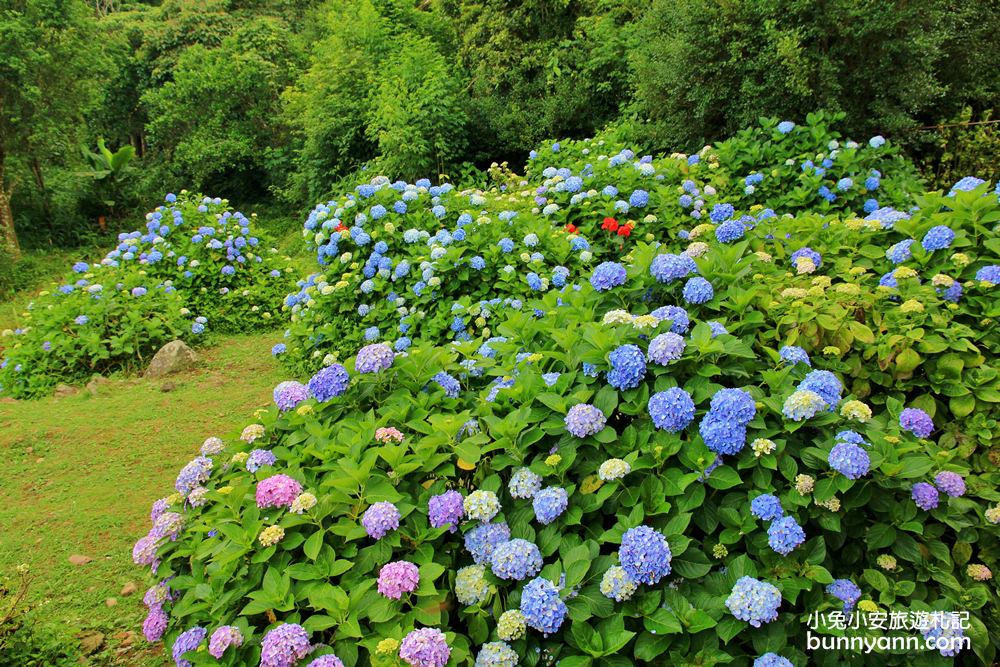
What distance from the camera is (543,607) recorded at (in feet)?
5.35

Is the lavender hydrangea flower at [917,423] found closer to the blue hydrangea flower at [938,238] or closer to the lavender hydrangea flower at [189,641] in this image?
the blue hydrangea flower at [938,238]

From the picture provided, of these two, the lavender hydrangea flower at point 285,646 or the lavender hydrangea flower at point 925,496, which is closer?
the lavender hydrangea flower at point 285,646

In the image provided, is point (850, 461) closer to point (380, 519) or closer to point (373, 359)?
point (380, 519)

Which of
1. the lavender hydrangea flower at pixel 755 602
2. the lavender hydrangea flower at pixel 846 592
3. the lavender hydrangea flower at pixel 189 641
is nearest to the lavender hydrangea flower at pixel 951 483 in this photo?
the lavender hydrangea flower at pixel 846 592

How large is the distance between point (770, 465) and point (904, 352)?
35.5 inches

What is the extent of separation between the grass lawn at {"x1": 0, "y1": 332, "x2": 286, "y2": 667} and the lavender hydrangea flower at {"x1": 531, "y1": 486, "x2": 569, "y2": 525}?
1.19 metres

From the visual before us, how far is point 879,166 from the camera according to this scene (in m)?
4.89

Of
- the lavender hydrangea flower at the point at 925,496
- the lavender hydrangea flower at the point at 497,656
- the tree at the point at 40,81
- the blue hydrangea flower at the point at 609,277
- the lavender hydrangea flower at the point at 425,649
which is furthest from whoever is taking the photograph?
the tree at the point at 40,81

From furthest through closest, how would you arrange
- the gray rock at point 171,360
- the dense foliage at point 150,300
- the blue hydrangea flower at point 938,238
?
the dense foliage at point 150,300 < the gray rock at point 171,360 < the blue hydrangea flower at point 938,238

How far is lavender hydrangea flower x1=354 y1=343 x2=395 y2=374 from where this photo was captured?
2.23 metres

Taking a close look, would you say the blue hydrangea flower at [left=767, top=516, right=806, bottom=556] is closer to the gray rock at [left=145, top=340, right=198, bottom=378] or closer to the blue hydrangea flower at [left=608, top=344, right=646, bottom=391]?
the blue hydrangea flower at [left=608, top=344, right=646, bottom=391]

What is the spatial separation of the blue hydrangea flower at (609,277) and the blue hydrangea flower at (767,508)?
0.96 m

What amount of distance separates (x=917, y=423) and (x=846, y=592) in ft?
2.32

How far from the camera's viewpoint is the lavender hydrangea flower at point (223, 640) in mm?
1651
